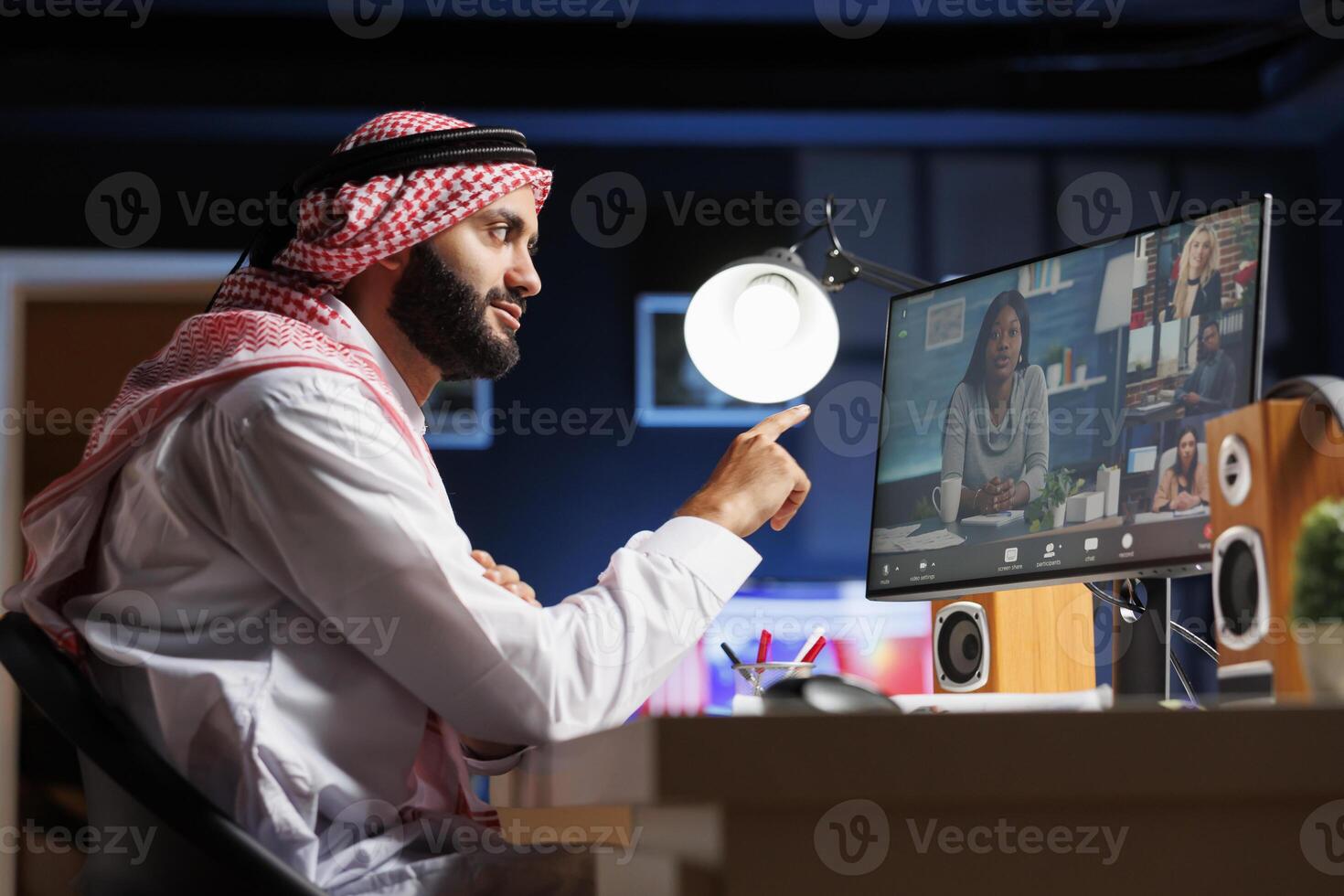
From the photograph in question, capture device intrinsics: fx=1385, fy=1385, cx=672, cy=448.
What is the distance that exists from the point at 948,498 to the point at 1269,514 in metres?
0.61

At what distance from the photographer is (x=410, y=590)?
3.88 ft

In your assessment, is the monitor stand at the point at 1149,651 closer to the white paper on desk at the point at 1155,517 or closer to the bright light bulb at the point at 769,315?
the white paper on desk at the point at 1155,517

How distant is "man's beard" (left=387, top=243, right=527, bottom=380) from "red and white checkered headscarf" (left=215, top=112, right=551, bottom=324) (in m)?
0.05

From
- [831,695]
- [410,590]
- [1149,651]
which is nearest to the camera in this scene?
[831,695]

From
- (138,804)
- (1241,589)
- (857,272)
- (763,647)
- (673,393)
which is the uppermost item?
(673,393)

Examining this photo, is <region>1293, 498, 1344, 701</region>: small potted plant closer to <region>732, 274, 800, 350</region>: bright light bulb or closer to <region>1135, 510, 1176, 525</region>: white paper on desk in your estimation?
<region>1135, 510, 1176, 525</region>: white paper on desk

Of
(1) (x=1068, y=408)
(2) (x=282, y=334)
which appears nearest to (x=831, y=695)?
(1) (x=1068, y=408)

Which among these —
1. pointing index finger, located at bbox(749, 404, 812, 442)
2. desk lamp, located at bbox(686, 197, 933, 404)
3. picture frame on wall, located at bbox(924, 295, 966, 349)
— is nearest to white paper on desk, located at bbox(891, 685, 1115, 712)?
pointing index finger, located at bbox(749, 404, 812, 442)

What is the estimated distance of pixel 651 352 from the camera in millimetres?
5242

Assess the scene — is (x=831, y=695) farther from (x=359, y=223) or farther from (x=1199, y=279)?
(x=359, y=223)

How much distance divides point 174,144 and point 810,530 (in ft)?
9.21

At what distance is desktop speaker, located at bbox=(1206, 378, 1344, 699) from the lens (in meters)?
1.03

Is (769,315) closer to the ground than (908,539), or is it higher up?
higher up

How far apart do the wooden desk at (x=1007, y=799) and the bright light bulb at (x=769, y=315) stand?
51.9 inches
